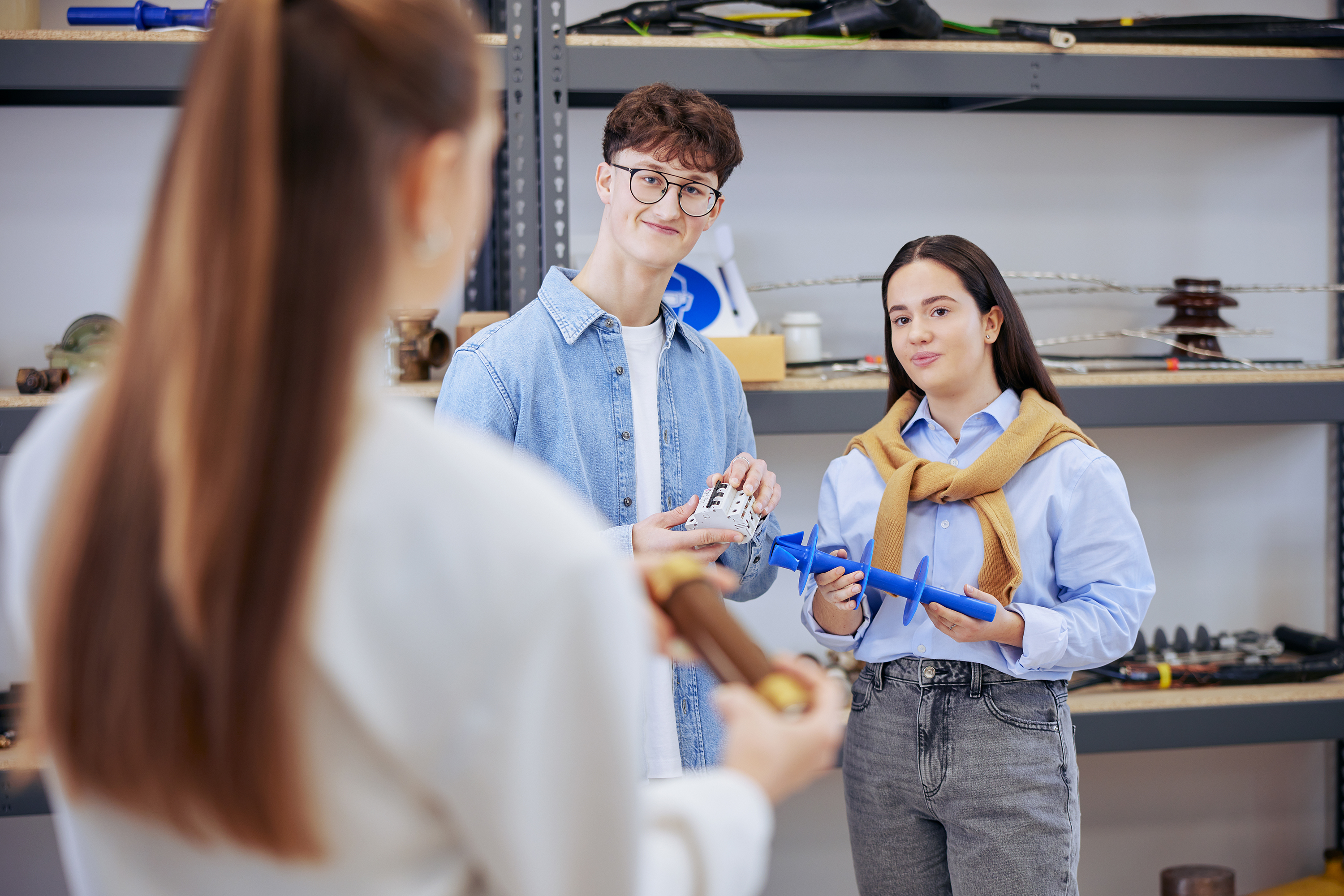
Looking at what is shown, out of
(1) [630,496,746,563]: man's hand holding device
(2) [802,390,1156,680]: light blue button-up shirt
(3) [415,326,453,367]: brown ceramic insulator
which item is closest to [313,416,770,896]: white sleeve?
(1) [630,496,746,563]: man's hand holding device

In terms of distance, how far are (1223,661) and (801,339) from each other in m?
→ 1.22

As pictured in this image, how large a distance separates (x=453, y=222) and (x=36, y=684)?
12.6 inches

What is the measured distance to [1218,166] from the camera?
2.77 metres

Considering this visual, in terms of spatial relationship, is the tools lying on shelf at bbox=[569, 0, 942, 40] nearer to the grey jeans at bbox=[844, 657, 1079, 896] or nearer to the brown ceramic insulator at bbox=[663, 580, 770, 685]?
the grey jeans at bbox=[844, 657, 1079, 896]

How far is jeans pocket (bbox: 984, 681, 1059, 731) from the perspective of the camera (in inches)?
59.2

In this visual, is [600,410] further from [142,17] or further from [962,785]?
[142,17]

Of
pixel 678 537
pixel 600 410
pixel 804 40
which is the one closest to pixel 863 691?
pixel 678 537

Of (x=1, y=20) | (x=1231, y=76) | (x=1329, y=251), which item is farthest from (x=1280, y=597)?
(x=1, y=20)

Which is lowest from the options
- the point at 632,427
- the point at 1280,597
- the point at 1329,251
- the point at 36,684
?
the point at 1280,597

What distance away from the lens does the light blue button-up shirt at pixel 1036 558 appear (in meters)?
1.50

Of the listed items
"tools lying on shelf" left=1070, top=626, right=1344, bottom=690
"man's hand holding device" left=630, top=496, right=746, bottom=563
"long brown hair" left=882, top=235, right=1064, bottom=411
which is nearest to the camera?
"man's hand holding device" left=630, top=496, right=746, bottom=563

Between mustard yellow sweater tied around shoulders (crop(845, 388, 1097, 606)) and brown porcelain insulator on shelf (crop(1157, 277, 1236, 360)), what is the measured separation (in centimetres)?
106

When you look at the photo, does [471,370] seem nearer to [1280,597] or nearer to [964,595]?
[964,595]

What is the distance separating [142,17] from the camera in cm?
198
